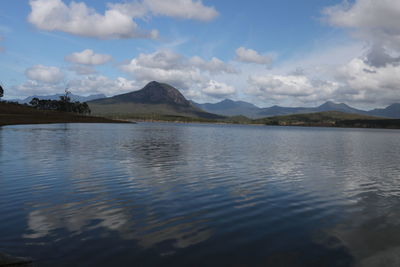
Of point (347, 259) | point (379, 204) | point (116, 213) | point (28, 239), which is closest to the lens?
point (347, 259)

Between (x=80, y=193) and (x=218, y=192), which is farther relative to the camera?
(x=218, y=192)

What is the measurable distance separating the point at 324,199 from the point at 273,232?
9696 mm

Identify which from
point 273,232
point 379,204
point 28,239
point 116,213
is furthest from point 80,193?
point 379,204

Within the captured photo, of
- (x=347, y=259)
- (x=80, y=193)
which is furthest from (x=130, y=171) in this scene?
(x=347, y=259)

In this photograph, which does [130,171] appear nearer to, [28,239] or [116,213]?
[116,213]

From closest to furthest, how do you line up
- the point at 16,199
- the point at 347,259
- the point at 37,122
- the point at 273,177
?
the point at 347,259 → the point at 16,199 → the point at 273,177 → the point at 37,122

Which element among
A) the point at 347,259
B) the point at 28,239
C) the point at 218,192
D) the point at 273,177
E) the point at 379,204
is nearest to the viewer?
the point at 347,259

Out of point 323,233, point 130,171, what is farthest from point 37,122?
point 323,233

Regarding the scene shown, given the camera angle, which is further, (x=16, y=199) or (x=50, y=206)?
(x=16, y=199)

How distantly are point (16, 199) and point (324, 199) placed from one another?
2347cm

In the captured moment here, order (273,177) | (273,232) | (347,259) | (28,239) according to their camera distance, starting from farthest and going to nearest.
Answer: (273,177) < (273,232) < (28,239) < (347,259)

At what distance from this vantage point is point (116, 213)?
18.0m

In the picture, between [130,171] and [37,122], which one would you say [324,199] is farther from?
[37,122]

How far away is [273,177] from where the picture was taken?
106ft
